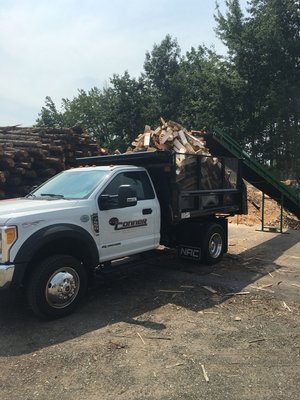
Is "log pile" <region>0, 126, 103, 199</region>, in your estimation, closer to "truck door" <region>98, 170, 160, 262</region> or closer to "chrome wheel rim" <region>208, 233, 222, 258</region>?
"truck door" <region>98, 170, 160, 262</region>

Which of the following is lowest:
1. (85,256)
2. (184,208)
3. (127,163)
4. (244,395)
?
(244,395)

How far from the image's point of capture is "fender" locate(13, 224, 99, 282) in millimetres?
5305

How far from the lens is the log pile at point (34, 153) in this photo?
10516 mm

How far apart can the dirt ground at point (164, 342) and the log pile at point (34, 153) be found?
433 cm

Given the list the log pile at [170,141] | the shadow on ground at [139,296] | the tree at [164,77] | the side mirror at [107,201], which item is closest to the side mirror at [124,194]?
the side mirror at [107,201]

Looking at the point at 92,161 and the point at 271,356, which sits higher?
the point at 92,161

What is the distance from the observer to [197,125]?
35.2 m

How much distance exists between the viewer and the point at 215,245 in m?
8.88

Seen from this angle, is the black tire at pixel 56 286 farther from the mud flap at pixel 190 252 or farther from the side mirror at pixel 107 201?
the mud flap at pixel 190 252

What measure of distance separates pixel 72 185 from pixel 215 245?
3539mm

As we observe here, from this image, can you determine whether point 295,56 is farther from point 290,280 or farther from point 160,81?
point 290,280

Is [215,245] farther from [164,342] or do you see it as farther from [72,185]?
[164,342]

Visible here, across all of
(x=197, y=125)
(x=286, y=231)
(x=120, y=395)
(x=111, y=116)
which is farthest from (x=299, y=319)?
(x=111, y=116)

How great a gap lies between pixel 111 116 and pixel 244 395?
131 feet
